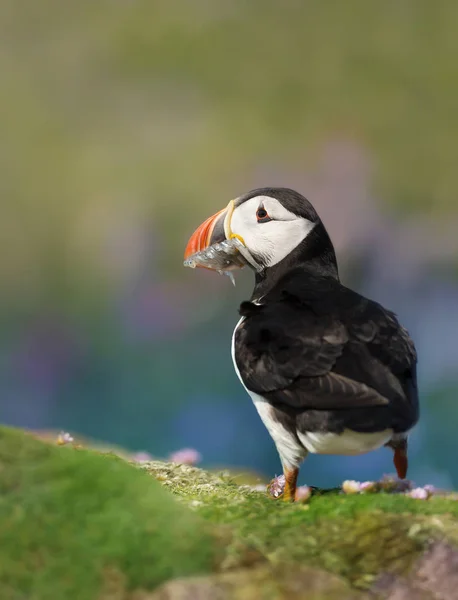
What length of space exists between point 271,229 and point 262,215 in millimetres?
63

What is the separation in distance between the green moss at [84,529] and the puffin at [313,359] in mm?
449

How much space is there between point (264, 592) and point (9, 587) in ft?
1.51

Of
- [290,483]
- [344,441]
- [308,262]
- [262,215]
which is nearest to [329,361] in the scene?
[344,441]

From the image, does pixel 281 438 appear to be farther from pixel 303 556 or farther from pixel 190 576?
pixel 190 576

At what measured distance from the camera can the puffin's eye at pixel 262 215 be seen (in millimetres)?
2434

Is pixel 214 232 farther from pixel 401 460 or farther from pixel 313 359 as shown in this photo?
pixel 401 460

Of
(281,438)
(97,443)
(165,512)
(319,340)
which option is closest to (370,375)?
(319,340)

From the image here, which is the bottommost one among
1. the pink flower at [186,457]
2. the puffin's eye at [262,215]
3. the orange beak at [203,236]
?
the pink flower at [186,457]

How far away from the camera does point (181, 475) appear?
8.37ft

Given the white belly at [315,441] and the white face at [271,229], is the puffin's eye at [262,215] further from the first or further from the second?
the white belly at [315,441]

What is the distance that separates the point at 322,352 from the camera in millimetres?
1907

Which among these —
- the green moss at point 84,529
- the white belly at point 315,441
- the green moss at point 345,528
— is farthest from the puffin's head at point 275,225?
the green moss at point 84,529

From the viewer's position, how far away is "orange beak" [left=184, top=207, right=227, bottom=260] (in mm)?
2598

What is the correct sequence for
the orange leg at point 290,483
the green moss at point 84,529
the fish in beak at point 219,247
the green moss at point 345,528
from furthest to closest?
the fish in beak at point 219,247 < the orange leg at point 290,483 < the green moss at point 345,528 < the green moss at point 84,529
